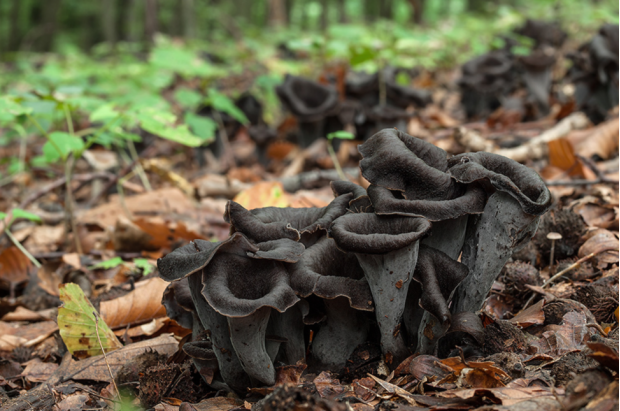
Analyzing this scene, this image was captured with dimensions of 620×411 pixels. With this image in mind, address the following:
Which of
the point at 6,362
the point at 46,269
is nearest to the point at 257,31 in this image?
the point at 46,269

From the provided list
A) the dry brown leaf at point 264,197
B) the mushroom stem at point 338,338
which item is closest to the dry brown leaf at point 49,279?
the dry brown leaf at point 264,197

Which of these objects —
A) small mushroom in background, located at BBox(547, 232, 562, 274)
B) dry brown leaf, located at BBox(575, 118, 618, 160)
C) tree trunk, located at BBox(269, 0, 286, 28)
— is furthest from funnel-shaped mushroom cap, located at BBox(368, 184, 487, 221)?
tree trunk, located at BBox(269, 0, 286, 28)

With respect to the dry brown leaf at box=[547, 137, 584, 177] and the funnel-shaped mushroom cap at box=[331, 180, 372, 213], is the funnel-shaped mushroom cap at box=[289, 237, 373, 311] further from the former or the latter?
the dry brown leaf at box=[547, 137, 584, 177]

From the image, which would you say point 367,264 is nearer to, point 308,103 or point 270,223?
point 270,223

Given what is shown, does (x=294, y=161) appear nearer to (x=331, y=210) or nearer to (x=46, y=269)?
(x=46, y=269)

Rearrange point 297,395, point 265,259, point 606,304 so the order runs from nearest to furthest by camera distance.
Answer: point 297,395
point 265,259
point 606,304

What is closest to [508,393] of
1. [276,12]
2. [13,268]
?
[13,268]
